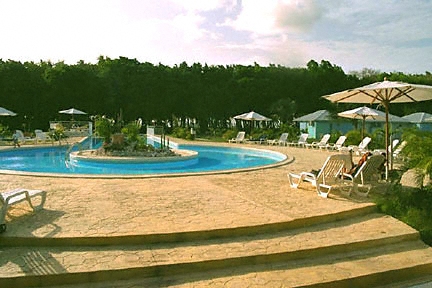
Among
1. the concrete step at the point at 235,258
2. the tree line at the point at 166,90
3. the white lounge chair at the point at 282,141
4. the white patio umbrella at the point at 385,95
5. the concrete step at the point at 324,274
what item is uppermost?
the tree line at the point at 166,90

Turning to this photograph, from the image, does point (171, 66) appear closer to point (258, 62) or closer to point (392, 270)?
point (258, 62)

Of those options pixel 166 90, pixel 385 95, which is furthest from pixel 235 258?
pixel 166 90

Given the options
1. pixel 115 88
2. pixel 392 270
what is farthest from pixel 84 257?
pixel 115 88

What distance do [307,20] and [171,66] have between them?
25827 millimetres

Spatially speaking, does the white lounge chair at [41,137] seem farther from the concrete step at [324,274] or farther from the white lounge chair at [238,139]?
the concrete step at [324,274]

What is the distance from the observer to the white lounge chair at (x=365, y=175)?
752 cm

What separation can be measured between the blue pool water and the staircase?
5859mm

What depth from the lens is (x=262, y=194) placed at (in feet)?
25.0

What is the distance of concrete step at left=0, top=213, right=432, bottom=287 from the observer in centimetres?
407

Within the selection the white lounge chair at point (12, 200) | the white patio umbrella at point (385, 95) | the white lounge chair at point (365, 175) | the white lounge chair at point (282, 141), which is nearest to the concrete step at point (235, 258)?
the white lounge chair at point (12, 200)

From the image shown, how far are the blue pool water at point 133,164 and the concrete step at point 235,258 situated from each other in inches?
236

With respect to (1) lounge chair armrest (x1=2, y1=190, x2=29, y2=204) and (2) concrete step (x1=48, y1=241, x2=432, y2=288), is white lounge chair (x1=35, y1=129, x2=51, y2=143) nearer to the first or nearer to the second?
(1) lounge chair armrest (x1=2, y1=190, x2=29, y2=204)

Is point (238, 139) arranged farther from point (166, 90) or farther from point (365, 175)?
point (365, 175)

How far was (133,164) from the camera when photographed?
14.4m
